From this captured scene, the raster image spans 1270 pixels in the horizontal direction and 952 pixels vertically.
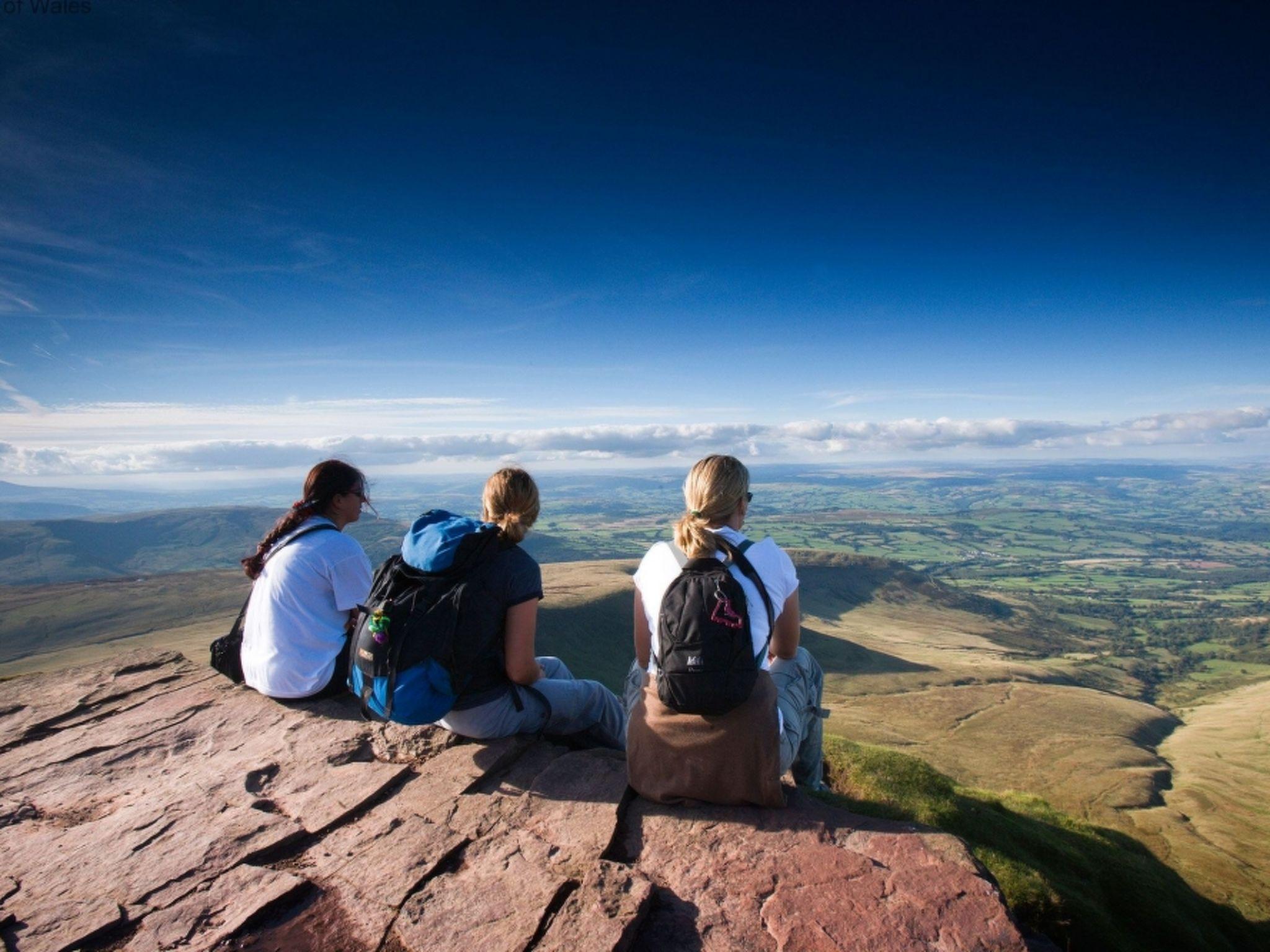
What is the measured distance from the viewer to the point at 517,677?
7500 millimetres

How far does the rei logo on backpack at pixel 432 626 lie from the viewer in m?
6.82

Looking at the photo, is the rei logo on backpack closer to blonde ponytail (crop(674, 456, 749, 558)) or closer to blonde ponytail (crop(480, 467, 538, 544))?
blonde ponytail (crop(480, 467, 538, 544))

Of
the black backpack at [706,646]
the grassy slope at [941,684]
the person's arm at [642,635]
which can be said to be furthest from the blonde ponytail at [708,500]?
the grassy slope at [941,684]

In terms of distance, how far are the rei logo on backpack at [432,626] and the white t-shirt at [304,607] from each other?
6.35ft

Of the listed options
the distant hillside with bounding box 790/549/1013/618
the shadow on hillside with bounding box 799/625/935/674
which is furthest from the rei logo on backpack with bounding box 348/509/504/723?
the distant hillside with bounding box 790/549/1013/618

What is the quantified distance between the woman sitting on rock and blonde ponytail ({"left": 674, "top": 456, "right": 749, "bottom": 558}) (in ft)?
0.05

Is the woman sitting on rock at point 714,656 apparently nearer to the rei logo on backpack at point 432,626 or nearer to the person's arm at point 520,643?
the person's arm at point 520,643

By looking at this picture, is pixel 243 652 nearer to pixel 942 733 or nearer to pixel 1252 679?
pixel 942 733

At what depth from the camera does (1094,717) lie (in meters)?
82.1

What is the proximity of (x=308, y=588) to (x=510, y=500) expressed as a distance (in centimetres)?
361

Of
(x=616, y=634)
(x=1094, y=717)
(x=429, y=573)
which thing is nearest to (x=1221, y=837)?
(x=429, y=573)

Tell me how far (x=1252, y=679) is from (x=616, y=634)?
145454 mm

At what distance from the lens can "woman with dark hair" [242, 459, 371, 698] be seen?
28.0 feet

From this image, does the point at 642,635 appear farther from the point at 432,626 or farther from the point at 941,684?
the point at 941,684
